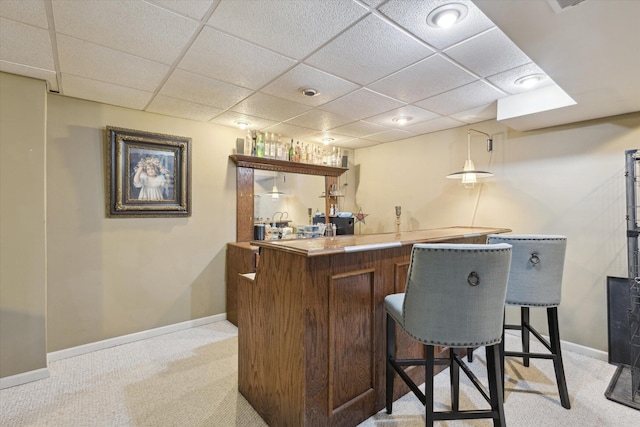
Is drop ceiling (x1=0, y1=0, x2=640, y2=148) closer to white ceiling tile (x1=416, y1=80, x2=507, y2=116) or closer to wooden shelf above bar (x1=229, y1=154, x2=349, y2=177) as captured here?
Answer: white ceiling tile (x1=416, y1=80, x2=507, y2=116)

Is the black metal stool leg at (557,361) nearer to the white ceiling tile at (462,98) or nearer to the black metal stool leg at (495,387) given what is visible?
the black metal stool leg at (495,387)

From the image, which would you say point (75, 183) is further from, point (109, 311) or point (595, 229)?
point (595, 229)


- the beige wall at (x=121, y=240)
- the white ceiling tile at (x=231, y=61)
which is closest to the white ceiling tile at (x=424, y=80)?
the white ceiling tile at (x=231, y=61)

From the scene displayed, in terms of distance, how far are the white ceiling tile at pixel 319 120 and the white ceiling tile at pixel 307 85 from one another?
14.0 inches

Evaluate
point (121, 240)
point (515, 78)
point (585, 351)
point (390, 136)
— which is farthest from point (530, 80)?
point (121, 240)

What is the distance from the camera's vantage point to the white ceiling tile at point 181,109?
9.32 feet

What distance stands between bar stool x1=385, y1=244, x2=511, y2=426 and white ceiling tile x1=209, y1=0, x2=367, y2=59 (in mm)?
1300

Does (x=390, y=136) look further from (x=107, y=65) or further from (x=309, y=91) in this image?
(x=107, y=65)

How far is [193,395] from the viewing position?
2.14 metres

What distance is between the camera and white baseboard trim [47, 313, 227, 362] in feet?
8.95

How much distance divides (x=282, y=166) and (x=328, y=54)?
2.15 meters

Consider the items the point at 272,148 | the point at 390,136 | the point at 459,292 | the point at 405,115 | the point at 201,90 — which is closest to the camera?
the point at 459,292

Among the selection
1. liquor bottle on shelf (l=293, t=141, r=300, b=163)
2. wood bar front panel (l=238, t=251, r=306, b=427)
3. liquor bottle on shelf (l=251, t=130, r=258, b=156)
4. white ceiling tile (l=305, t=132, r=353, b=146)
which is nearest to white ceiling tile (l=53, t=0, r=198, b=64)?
wood bar front panel (l=238, t=251, r=306, b=427)

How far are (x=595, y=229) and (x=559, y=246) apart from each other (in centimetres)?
112
